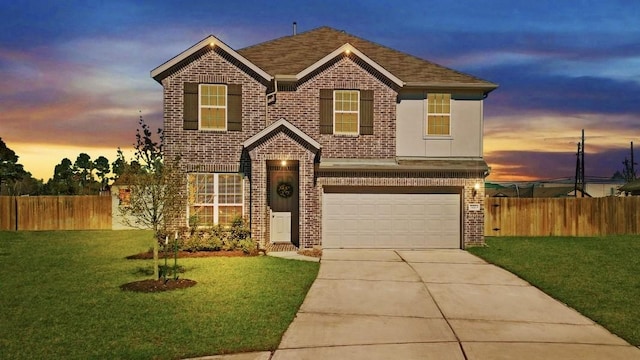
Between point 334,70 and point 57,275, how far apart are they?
11.3 metres

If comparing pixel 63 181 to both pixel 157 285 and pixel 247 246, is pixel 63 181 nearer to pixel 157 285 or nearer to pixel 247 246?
pixel 247 246

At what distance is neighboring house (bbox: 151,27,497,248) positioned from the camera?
17.9m

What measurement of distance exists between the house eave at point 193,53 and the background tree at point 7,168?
102 ft

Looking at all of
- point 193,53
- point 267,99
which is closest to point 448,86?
point 267,99

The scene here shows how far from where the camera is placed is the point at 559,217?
2364 centimetres

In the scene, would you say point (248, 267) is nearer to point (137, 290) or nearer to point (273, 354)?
point (137, 290)

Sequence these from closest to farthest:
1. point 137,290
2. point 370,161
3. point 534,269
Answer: point 137,290 < point 534,269 < point 370,161

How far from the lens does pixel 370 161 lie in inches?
741

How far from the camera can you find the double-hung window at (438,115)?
19391 mm

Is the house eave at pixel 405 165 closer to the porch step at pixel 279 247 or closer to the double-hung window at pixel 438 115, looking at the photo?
the double-hung window at pixel 438 115

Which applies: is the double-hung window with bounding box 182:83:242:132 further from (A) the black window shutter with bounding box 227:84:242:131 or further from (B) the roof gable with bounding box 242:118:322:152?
(B) the roof gable with bounding box 242:118:322:152

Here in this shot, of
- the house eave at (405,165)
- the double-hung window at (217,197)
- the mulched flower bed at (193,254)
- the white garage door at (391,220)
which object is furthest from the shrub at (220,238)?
the house eave at (405,165)

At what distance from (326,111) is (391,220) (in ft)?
15.4

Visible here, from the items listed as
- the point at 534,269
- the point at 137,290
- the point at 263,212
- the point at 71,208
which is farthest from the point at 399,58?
the point at 71,208
